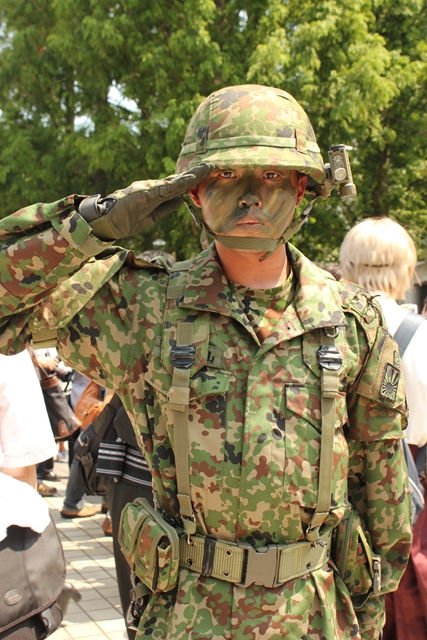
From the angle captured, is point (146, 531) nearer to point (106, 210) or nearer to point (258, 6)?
point (106, 210)

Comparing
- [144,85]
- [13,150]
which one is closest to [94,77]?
[144,85]

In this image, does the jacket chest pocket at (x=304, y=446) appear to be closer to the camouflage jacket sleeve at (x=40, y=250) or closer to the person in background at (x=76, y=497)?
the camouflage jacket sleeve at (x=40, y=250)

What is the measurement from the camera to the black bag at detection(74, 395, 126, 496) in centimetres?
340

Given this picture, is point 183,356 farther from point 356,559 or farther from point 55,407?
point 55,407

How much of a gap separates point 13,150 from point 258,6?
437cm

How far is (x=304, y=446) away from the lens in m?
1.91

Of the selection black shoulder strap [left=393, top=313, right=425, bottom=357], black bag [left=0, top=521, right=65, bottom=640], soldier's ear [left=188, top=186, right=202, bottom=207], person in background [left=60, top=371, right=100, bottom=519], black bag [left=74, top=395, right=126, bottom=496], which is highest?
soldier's ear [left=188, top=186, right=202, bottom=207]

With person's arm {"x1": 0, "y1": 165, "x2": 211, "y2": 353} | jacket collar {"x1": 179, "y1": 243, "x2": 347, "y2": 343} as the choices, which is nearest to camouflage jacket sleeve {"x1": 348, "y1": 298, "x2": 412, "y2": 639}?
jacket collar {"x1": 179, "y1": 243, "x2": 347, "y2": 343}

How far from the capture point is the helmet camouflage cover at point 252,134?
192 cm

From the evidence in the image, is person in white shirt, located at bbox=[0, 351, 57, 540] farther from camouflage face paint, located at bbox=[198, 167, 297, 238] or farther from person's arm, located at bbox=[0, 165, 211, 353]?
camouflage face paint, located at bbox=[198, 167, 297, 238]

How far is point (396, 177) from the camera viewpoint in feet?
42.7

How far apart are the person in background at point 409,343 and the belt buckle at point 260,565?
1138 mm

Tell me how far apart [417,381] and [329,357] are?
97 cm

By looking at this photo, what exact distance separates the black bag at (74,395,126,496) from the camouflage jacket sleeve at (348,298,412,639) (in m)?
1.48
